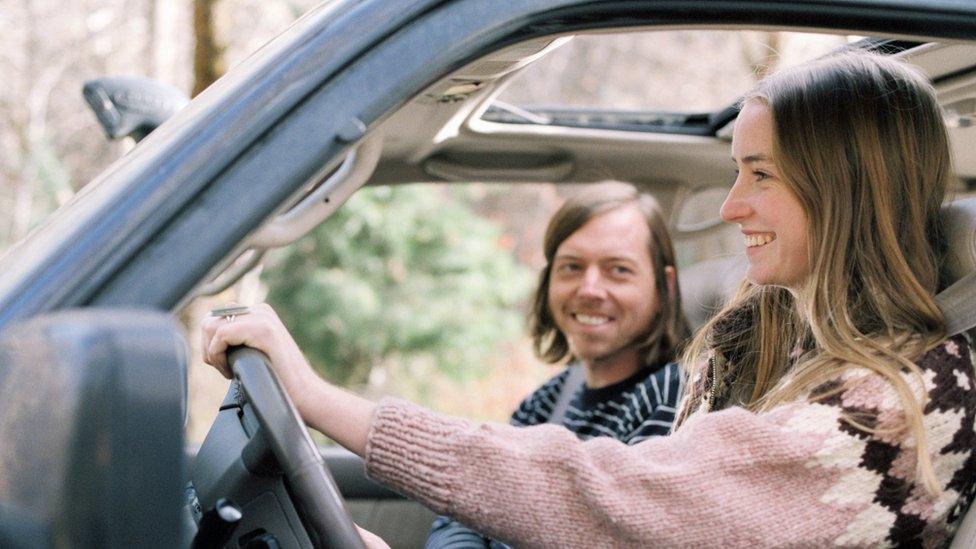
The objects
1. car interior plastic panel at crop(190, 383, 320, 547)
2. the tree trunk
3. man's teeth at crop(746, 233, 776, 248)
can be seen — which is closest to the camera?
car interior plastic panel at crop(190, 383, 320, 547)

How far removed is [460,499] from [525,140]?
1537mm

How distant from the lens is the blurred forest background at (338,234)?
7965 mm

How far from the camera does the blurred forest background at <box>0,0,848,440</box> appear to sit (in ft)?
26.1

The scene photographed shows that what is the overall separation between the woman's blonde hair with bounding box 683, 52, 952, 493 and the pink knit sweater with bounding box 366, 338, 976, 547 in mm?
171

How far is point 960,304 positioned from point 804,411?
317mm

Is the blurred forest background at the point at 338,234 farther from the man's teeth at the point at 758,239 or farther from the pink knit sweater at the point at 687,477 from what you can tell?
the pink knit sweater at the point at 687,477

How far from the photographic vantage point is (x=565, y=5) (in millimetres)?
1262

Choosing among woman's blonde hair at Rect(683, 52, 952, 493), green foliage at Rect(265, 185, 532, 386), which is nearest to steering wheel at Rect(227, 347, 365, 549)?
woman's blonde hair at Rect(683, 52, 952, 493)

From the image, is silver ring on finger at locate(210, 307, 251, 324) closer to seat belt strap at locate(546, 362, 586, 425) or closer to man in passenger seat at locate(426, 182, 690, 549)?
man in passenger seat at locate(426, 182, 690, 549)

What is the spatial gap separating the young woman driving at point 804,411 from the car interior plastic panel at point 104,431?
1.55 ft

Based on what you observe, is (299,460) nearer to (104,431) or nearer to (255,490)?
(255,490)

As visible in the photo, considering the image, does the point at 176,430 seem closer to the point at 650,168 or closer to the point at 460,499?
the point at 460,499

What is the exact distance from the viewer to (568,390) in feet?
10.0

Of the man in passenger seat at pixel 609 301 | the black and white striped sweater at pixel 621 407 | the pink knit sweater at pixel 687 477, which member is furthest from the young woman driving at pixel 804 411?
the man in passenger seat at pixel 609 301
